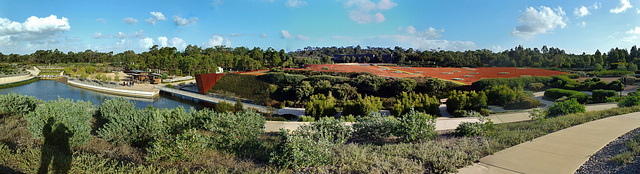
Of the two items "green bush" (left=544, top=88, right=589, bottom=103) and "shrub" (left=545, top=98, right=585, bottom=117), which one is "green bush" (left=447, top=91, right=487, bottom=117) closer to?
"shrub" (left=545, top=98, right=585, bottom=117)

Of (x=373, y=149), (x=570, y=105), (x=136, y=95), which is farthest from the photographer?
(x=136, y=95)

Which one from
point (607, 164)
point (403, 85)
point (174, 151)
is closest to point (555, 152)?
point (607, 164)

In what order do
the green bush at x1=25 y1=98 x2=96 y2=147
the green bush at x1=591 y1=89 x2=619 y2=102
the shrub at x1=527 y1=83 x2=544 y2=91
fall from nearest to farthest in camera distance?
the green bush at x1=25 y1=98 x2=96 y2=147 < the green bush at x1=591 y1=89 x2=619 y2=102 < the shrub at x1=527 y1=83 x2=544 y2=91

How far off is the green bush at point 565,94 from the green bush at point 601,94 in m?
0.49

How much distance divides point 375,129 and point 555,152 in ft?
10.2

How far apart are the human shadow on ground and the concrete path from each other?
538 centimetres

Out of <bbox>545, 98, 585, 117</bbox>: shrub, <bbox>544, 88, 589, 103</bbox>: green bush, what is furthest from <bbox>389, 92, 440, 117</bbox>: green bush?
<bbox>544, 88, 589, 103</bbox>: green bush

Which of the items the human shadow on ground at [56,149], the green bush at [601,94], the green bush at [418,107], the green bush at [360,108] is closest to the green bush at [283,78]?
the green bush at [360,108]

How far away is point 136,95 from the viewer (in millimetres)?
30078

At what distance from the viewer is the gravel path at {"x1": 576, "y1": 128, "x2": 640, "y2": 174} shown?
3789 millimetres

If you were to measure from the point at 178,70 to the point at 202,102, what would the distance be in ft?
88.6

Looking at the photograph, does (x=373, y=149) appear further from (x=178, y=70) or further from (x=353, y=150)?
(x=178, y=70)

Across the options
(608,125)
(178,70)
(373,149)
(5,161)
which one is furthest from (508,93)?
(178,70)

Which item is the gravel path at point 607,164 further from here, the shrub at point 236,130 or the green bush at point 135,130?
the green bush at point 135,130
